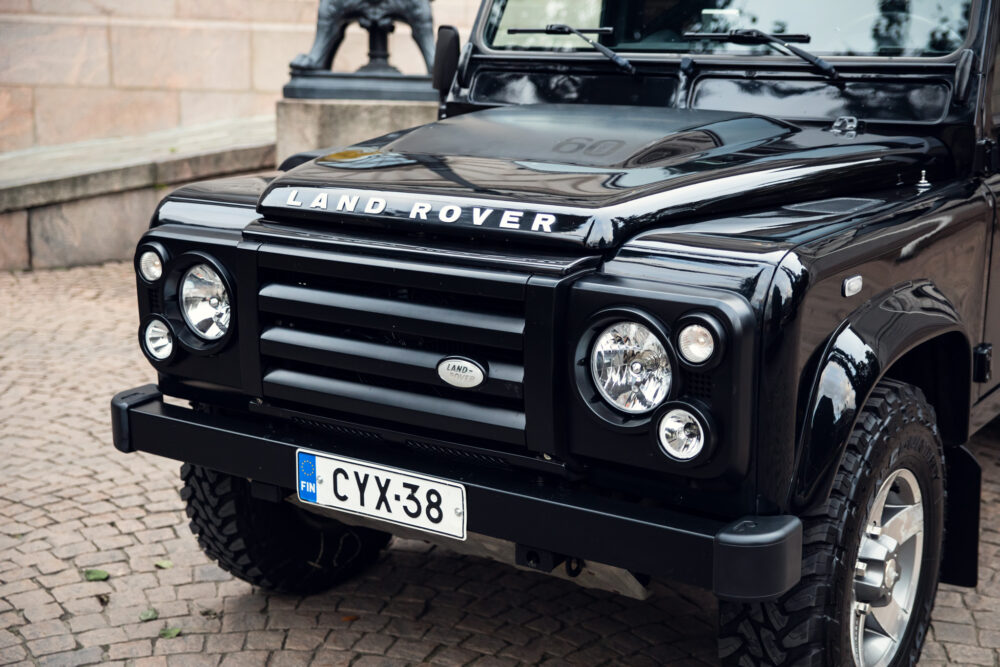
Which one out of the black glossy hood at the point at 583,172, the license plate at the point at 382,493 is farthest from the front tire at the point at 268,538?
the black glossy hood at the point at 583,172

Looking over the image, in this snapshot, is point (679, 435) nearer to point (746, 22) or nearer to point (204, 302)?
point (204, 302)

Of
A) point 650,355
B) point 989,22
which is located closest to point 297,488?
point 650,355

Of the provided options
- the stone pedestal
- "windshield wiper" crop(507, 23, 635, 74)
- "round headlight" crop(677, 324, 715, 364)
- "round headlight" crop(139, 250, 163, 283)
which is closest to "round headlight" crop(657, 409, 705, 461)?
"round headlight" crop(677, 324, 715, 364)

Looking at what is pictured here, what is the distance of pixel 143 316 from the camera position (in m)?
3.00

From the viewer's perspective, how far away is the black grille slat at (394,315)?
2402 millimetres

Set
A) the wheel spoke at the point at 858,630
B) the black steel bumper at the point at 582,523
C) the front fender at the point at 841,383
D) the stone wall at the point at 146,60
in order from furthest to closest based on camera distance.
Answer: the stone wall at the point at 146,60 → the wheel spoke at the point at 858,630 → the front fender at the point at 841,383 → the black steel bumper at the point at 582,523

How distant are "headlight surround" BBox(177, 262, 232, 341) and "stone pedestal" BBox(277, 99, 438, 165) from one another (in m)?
6.06

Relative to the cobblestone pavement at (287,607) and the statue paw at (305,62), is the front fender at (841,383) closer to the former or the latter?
the cobblestone pavement at (287,607)

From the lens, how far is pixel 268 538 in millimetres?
3445

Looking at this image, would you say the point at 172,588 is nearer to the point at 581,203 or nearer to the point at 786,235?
the point at 581,203

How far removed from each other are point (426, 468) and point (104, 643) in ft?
4.67

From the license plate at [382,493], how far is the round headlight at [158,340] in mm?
510

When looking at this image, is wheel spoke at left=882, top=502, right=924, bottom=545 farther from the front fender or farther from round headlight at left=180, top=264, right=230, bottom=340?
round headlight at left=180, top=264, right=230, bottom=340

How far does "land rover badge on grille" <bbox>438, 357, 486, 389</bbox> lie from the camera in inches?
96.6
